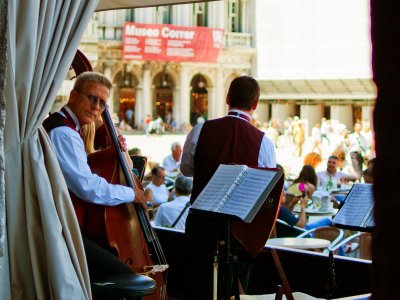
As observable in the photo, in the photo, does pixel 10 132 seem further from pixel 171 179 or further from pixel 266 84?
pixel 266 84

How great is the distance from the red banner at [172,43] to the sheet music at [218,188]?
41.5 m

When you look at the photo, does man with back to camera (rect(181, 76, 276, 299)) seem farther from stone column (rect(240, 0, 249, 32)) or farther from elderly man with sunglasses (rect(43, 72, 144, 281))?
stone column (rect(240, 0, 249, 32))

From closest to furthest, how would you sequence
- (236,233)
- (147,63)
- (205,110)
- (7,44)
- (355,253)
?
(7,44) → (236,233) → (355,253) → (147,63) → (205,110)

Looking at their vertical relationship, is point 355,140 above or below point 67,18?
below

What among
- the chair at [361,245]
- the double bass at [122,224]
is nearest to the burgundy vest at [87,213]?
the double bass at [122,224]

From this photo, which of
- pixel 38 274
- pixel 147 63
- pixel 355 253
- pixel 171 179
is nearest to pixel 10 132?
pixel 38 274

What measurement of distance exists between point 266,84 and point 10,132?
138 ft

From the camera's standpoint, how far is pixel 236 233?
3.61m

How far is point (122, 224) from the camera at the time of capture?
3629 mm

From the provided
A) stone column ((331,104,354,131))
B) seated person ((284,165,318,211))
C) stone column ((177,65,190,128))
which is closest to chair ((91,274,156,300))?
seated person ((284,165,318,211))

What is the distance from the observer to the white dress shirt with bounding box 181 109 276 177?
3.90 metres

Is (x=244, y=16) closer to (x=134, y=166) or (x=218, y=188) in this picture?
(x=134, y=166)

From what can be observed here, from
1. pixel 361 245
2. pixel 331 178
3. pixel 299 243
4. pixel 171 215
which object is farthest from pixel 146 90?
pixel 299 243

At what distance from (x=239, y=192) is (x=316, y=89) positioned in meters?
41.1
